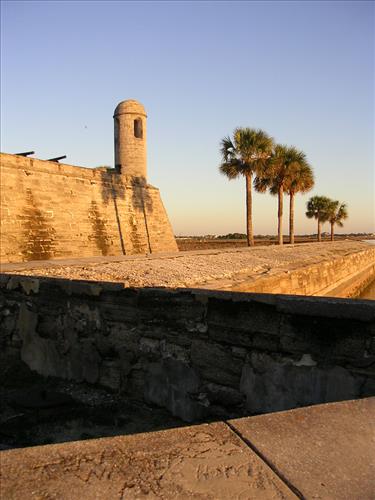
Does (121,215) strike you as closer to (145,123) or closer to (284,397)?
(145,123)

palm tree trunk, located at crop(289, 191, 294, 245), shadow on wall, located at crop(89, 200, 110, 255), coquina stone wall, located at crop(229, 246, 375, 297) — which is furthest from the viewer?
palm tree trunk, located at crop(289, 191, 294, 245)

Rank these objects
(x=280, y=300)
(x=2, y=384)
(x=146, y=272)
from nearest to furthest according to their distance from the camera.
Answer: (x=280, y=300), (x=2, y=384), (x=146, y=272)

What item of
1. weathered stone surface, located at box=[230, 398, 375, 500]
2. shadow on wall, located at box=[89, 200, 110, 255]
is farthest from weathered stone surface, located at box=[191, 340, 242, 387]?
shadow on wall, located at box=[89, 200, 110, 255]

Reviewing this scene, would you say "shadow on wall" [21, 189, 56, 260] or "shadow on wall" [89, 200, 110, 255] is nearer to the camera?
"shadow on wall" [21, 189, 56, 260]

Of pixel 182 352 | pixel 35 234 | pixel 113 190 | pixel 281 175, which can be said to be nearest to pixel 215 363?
pixel 182 352

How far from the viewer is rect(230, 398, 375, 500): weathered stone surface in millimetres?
1286

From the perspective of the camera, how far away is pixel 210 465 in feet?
4.53

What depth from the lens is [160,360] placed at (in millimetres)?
3543

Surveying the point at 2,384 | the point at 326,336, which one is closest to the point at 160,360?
the point at 326,336

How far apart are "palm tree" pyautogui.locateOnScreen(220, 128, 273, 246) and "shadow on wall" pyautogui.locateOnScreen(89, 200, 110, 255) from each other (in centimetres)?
899

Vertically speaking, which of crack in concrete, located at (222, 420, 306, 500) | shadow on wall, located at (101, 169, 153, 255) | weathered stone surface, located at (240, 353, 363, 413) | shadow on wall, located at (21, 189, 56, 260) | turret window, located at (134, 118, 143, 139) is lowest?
weathered stone surface, located at (240, 353, 363, 413)

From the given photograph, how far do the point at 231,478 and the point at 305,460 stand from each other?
0.98 feet

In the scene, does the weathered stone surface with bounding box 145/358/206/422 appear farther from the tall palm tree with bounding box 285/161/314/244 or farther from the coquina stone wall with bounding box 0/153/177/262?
the tall palm tree with bounding box 285/161/314/244

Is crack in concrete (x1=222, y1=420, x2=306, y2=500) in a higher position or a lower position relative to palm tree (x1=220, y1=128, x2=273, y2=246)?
lower
